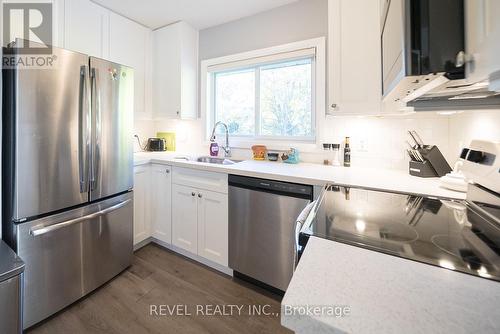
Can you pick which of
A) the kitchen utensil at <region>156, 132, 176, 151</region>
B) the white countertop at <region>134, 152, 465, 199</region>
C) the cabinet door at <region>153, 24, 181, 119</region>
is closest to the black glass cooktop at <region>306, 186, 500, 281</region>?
the white countertop at <region>134, 152, 465, 199</region>

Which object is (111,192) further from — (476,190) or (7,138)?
(476,190)

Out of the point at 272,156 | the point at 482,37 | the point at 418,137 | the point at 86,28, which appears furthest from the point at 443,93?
the point at 86,28

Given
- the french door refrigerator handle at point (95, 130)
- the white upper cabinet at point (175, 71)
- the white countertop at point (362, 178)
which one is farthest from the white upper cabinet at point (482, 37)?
the white upper cabinet at point (175, 71)

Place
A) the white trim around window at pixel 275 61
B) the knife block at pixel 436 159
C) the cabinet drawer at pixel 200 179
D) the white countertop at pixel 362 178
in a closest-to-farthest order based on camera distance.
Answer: the white countertop at pixel 362 178 < the knife block at pixel 436 159 < the cabinet drawer at pixel 200 179 < the white trim around window at pixel 275 61

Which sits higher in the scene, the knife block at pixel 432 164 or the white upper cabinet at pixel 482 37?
the white upper cabinet at pixel 482 37

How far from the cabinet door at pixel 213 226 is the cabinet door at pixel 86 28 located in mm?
1674

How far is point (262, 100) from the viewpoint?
247 cm

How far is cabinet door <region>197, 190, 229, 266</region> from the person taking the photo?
191cm

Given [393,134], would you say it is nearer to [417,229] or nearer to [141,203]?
[417,229]

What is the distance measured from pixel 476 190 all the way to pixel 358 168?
932 millimetres

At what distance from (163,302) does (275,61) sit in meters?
2.26

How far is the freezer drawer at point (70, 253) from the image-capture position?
1375mm

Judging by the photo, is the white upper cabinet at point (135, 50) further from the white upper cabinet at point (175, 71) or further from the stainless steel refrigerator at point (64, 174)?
the stainless steel refrigerator at point (64, 174)

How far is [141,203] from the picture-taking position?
228 centimetres
